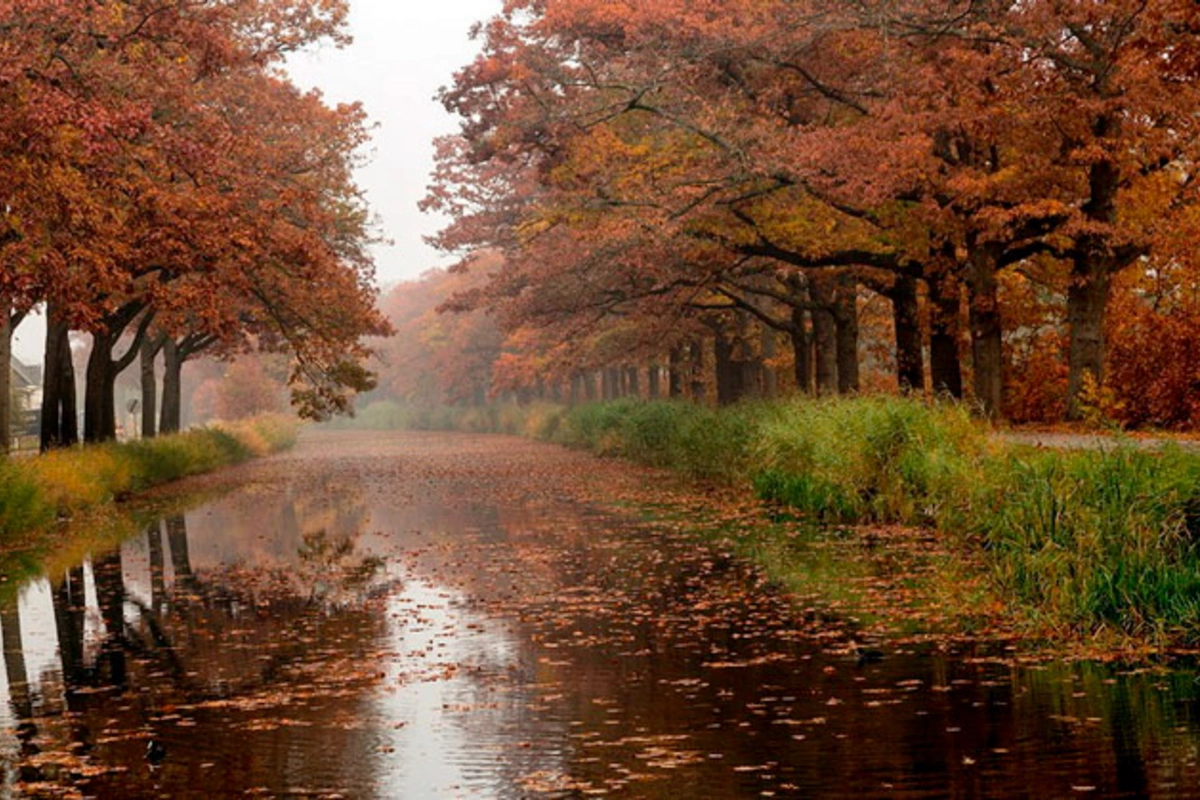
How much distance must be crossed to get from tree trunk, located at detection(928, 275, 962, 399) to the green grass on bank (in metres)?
4.30

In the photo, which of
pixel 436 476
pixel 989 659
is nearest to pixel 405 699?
pixel 989 659

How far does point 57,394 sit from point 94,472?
15.5 feet

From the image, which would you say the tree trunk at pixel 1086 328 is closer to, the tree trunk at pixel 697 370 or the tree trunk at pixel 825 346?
the tree trunk at pixel 825 346

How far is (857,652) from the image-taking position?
484 inches

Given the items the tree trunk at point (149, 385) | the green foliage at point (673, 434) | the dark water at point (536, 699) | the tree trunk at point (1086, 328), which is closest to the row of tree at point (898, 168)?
the tree trunk at point (1086, 328)

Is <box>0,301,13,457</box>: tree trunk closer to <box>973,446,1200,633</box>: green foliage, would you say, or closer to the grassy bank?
the grassy bank

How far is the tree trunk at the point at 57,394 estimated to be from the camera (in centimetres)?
3529

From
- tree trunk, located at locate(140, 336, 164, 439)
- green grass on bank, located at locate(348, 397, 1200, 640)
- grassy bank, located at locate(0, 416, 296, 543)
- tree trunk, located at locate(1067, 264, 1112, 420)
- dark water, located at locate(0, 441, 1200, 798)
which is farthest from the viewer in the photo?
tree trunk, located at locate(140, 336, 164, 439)

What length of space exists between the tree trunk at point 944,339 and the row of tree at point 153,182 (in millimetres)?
13787

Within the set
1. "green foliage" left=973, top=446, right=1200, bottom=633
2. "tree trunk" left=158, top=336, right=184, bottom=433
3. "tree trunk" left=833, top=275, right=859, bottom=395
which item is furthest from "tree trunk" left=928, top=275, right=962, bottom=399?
"tree trunk" left=158, top=336, right=184, bottom=433

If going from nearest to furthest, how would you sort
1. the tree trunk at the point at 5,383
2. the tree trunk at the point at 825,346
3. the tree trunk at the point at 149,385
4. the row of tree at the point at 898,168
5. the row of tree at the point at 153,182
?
the row of tree at the point at 153,182 < the row of tree at the point at 898,168 < the tree trunk at the point at 5,383 < the tree trunk at the point at 825,346 < the tree trunk at the point at 149,385

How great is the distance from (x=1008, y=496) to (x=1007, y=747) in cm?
676

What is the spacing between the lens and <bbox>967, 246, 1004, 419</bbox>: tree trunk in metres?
31.1

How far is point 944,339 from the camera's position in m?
33.1
